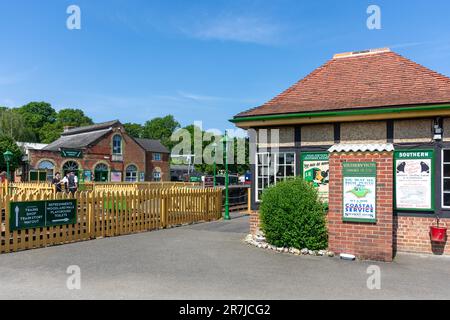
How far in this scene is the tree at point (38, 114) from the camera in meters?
96.7

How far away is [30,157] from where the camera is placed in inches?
1555

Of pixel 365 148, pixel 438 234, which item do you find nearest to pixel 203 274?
pixel 365 148

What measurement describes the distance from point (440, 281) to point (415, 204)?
2787mm

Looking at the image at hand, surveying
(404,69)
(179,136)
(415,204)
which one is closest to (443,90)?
(404,69)

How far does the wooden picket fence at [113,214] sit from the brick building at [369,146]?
11.8ft

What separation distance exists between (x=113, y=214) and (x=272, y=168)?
475 cm

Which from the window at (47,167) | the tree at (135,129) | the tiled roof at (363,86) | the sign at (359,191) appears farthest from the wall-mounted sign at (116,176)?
the tree at (135,129)

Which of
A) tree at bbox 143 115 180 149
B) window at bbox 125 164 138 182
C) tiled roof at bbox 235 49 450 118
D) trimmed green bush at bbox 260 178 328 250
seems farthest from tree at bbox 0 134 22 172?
tree at bbox 143 115 180 149

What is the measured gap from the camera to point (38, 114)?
100188 millimetres

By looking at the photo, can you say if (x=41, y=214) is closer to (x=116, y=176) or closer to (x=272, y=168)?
(x=272, y=168)

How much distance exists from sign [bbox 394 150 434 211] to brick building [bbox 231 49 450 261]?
0.07 ft

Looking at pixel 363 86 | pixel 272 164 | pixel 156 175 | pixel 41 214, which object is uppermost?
pixel 363 86
